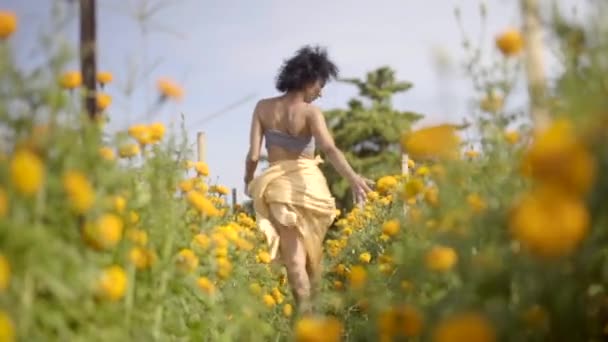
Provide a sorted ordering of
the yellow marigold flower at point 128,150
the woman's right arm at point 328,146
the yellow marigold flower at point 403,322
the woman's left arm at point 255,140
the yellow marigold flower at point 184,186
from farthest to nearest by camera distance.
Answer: the woman's left arm at point 255,140 → the woman's right arm at point 328,146 → the yellow marigold flower at point 184,186 → the yellow marigold flower at point 128,150 → the yellow marigold flower at point 403,322

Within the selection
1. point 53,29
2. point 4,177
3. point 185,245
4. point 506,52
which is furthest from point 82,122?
point 506,52

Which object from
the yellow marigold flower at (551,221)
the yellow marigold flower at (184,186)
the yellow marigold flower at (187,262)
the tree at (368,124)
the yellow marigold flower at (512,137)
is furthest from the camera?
the tree at (368,124)

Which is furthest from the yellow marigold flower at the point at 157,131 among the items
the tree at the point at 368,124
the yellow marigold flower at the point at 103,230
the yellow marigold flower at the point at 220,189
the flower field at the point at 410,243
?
the tree at the point at 368,124

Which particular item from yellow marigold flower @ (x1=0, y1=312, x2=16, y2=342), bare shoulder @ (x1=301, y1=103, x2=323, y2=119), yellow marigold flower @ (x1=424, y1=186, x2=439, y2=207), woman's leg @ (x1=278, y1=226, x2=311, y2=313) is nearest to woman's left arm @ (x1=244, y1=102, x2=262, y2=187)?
bare shoulder @ (x1=301, y1=103, x2=323, y2=119)

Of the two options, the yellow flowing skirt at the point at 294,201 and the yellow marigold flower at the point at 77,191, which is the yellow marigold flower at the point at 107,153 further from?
the yellow flowing skirt at the point at 294,201

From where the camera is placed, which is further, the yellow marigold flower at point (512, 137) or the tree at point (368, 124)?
the tree at point (368, 124)

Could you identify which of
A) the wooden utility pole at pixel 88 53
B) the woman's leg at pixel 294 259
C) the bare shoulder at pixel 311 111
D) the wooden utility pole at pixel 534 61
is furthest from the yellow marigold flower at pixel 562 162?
the woman's leg at pixel 294 259

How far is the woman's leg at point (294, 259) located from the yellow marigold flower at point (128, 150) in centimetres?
279

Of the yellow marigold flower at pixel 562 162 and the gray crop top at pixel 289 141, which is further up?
the yellow marigold flower at pixel 562 162

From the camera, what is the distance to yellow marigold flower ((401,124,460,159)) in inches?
75.8

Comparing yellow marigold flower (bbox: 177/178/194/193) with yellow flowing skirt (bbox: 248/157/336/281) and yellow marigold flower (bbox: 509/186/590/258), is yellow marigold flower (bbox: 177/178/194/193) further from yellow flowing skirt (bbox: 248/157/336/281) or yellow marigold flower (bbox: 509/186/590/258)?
yellow flowing skirt (bbox: 248/157/336/281)

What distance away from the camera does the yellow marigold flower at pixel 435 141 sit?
1.92 meters

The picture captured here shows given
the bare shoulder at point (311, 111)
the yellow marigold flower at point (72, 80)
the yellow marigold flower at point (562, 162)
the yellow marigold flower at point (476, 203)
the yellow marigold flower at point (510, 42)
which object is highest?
the yellow marigold flower at point (510, 42)

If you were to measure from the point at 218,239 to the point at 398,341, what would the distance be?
98cm
